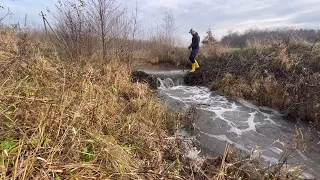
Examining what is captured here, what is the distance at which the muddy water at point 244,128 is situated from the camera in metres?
4.57

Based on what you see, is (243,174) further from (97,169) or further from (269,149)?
(269,149)

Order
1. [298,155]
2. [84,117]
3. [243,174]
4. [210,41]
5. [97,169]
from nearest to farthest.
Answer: [97,169]
[84,117]
[243,174]
[298,155]
[210,41]

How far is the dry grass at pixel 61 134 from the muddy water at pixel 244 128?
5.03 ft

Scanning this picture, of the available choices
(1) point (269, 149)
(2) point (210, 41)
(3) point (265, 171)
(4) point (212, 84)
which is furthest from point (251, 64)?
(3) point (265, 171)

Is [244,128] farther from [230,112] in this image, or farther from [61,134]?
[61,134]

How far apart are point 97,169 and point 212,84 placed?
805 cm

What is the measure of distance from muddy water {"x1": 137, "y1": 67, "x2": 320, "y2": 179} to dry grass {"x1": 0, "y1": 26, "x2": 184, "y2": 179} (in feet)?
5.03

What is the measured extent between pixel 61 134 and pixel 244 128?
4.83 metres

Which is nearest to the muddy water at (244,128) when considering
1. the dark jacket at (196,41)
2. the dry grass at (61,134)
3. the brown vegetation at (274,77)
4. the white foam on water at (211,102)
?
the white foam on water at (211,102)

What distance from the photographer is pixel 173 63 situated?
1442cm

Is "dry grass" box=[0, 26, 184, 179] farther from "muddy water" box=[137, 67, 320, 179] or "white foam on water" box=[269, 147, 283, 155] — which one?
"white foam on water" box=[269, 147, 283, 155]

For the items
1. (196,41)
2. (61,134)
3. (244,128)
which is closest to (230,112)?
(244,128)

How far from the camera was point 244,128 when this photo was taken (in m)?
6.04

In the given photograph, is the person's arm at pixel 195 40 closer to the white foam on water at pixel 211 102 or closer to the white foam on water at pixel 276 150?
the white foam on water at pixel 211 102
